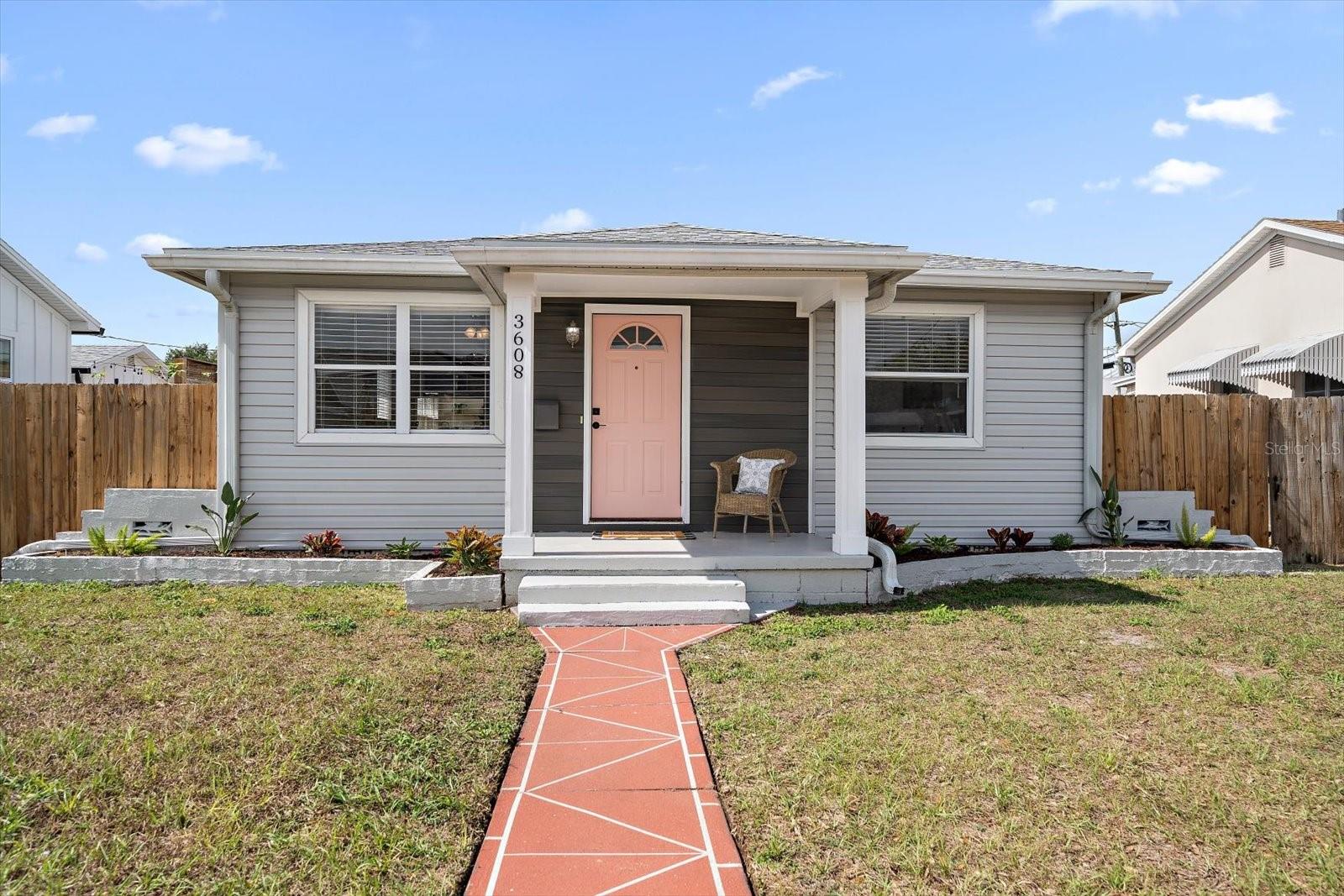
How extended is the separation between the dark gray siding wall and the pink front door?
0.16 m

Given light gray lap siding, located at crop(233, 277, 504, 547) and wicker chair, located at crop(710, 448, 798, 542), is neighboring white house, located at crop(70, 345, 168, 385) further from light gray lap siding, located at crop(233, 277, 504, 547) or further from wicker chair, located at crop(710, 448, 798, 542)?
wicker chair, located at crop(710, 448, 798, 542)

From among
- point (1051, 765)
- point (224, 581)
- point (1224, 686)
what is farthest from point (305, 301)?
point (1224, 686)

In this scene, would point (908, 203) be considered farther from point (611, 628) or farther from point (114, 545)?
point (114, 545)

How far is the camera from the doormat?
703cm

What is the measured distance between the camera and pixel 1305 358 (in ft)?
39.5

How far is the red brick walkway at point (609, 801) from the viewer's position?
7.71 feet

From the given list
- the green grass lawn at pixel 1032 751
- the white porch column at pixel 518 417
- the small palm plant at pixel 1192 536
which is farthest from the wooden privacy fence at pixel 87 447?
the small palm plant at pixel 1192 536

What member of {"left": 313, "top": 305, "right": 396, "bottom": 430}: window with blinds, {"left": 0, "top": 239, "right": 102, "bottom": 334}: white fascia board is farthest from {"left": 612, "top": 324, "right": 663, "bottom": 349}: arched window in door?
{"left": 0, "top": 239, "right": 102, "bottom": 334}: white fascia board

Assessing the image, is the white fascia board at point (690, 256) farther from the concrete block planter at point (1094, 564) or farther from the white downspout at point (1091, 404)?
the white downspout at point (1091, 404)

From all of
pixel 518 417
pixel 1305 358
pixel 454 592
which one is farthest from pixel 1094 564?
pixel 1305 358

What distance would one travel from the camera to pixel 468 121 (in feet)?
41.4

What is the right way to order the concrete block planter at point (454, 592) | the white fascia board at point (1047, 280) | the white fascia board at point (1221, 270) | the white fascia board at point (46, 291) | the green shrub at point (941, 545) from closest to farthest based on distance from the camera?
1. the concrete block planter at point (454, 592)
2. the green shrub at point (941, 545)
3. the white fascia board at point (1047, 280)
4. the white fascia board at point (46, 291)
5. the white fascia board at point (1221, 270)

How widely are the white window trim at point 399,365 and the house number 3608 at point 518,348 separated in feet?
5.41

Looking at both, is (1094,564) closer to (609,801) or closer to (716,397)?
(716,397)
